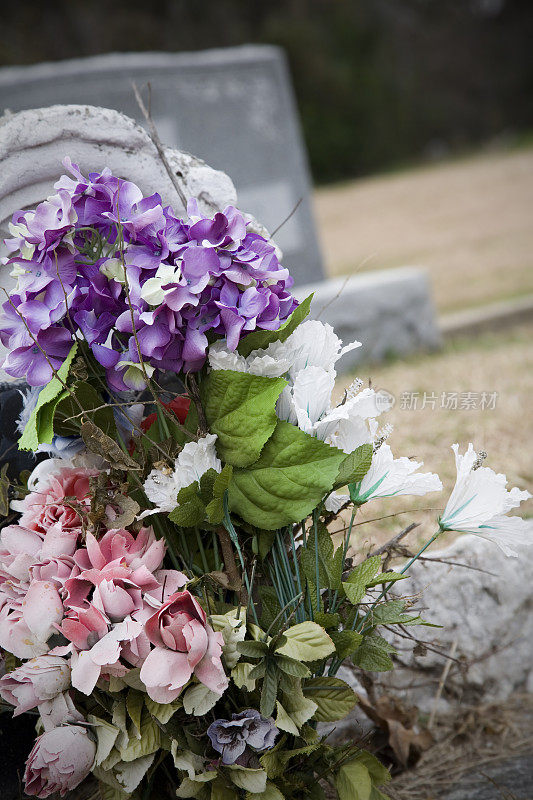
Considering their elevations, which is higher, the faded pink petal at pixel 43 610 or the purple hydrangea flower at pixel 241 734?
the faded pink petal at pixel 43 610

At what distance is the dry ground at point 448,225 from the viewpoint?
6180 millimetres

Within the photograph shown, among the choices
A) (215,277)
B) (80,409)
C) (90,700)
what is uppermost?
(215,277)

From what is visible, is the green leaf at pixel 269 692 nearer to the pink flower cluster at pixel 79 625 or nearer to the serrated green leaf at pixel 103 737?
the pink flower cluster at pixel 79 625

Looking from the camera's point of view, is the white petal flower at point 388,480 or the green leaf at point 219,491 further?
the white petal flower at point 388,480

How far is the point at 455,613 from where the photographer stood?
1.78 m

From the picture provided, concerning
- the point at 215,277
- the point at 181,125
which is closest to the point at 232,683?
the point at 215,277

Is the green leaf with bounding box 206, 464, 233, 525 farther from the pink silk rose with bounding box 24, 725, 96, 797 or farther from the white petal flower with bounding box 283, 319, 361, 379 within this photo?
the pink silk rose with bounding box 24, 725, 96, 797

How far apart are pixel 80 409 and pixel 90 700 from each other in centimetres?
43

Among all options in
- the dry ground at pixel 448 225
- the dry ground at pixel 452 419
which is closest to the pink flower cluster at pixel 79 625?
the dry ground at pixel 452 419

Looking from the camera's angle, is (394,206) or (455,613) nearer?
(455,613)

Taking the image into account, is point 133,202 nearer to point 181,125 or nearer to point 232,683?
point 232,683

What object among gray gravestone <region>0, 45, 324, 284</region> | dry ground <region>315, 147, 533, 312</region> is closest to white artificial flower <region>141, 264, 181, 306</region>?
dry ground <region>315, 147, 533, 312</region>

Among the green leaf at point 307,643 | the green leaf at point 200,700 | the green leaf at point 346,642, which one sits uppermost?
the green leaf at point 307,643

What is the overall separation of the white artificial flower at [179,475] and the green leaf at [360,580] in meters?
0.26
